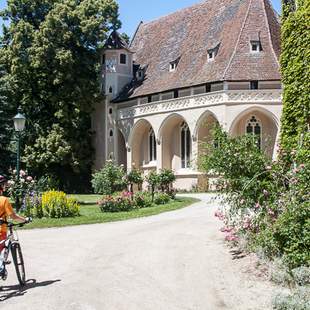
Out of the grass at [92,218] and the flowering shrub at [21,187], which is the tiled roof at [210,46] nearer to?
the grass at [92,218]

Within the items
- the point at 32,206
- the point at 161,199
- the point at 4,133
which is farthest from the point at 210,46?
the point at 32,206

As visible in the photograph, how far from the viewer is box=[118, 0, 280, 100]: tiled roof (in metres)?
33.6

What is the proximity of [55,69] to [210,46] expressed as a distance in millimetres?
11341

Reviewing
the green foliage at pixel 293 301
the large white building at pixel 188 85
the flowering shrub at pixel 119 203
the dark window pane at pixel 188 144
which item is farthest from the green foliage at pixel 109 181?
the green foliage at pixel 293 301

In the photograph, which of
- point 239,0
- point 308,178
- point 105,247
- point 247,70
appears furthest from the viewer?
point 239,0

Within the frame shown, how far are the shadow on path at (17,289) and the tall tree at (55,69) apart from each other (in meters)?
29.7

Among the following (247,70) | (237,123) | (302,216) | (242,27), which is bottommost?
(302,216)

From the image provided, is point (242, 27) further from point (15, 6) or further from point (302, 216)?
point (302, 216)

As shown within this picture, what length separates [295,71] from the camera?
16.6m

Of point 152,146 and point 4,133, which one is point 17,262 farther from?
point 152,146

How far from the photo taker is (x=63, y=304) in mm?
7422

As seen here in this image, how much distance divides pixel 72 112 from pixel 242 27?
45.6ft

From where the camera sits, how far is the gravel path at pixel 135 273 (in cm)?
766

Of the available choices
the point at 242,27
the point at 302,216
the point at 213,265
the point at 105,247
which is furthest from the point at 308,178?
the point at 242,27
